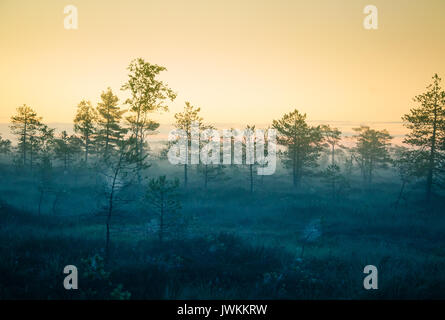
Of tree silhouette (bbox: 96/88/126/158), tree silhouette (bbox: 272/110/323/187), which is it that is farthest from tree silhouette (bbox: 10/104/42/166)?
tree silhouette (bbox: 272/110/323/187)

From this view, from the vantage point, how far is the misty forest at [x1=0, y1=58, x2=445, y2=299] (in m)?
8.88

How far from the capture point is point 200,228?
18.0 m

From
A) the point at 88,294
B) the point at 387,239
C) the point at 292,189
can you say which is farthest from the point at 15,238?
the point at 292,189

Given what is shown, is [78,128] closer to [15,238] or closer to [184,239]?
[15,238]

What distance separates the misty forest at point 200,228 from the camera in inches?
350

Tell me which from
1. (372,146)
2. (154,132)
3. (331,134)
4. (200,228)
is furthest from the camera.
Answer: (331,134)

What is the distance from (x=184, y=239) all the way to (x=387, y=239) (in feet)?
46.1

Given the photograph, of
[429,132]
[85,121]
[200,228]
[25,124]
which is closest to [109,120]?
[85,121]

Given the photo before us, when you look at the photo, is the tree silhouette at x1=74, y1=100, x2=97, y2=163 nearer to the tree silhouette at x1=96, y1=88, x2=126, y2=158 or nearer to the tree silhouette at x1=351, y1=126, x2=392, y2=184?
the tree silhouette at x1=96, y1=88, x2=126, y2=158

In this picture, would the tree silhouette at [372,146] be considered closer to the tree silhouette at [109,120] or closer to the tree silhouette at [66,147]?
the tree silhouette at [109,120]

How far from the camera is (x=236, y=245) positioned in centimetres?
1331

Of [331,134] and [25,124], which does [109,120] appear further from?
[331,134]

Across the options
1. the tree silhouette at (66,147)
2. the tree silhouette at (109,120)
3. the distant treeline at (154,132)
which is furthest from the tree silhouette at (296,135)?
the tree silhouette at (66,147)

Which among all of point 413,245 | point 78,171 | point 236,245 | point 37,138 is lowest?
point 413,245
